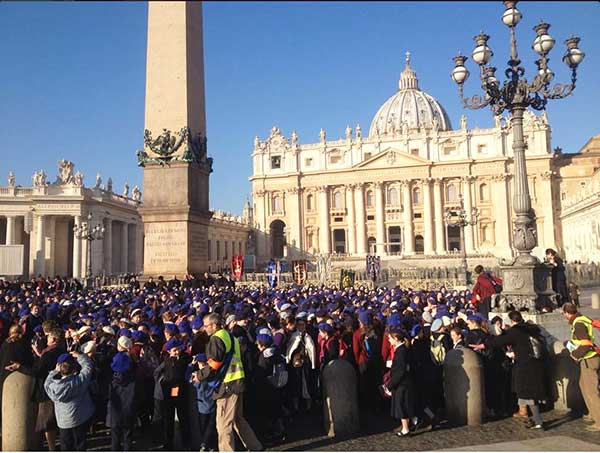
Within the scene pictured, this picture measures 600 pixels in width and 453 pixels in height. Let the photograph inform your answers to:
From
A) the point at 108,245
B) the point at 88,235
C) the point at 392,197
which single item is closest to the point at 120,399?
the point at 88,235

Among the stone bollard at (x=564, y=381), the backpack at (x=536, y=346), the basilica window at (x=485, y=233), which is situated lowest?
the stone bollard at (x=564, y=381)

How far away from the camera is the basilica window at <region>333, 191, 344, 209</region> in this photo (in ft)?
249

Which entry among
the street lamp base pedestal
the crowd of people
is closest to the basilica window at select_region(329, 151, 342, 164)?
the street lamp base pedestal

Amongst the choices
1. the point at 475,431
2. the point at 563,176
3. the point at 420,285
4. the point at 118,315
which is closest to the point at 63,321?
the point at 118,315

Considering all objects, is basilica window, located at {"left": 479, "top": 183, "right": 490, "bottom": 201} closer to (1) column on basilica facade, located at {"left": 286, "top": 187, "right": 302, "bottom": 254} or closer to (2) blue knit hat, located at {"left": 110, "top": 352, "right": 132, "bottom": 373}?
(1) column on basilica facade, located at {"left": 286, "top": 187, "right": 302, "bottom": 254}

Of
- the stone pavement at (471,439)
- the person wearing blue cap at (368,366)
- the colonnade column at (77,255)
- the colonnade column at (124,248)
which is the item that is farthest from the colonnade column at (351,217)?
the stone pavement at (471,439)

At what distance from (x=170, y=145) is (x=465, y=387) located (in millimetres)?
11080

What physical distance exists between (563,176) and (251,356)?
77326 millimetres

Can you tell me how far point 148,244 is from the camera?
15.0 metres

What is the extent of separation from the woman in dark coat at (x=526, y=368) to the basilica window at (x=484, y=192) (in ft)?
222

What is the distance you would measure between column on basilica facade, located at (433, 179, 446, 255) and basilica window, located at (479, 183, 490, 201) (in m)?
5.53

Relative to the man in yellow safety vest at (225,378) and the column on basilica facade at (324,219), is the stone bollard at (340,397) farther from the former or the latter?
the column on basilica facade at (324,219)

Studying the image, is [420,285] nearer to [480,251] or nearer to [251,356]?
[251,356]

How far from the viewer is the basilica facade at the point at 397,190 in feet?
225
